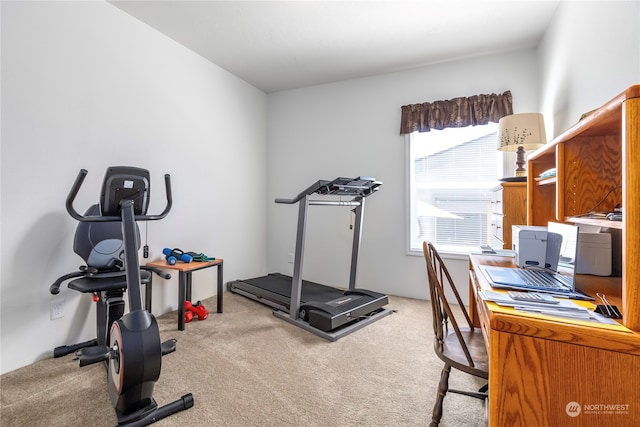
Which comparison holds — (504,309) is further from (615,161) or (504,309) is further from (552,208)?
(552,208)

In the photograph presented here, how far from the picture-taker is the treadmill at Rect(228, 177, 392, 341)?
104 inches

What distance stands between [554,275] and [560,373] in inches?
28.7

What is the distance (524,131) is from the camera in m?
2.49

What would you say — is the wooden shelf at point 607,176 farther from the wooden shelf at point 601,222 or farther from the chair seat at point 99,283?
the chair seat at point 99,283

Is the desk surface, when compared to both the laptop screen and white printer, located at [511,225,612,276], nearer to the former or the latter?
the laptop screen

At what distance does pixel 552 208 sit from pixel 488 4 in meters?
1.71

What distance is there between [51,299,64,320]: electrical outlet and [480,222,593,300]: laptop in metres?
2.81

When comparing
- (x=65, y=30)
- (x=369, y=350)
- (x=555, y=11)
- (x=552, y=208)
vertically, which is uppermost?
(x=555, y=11)

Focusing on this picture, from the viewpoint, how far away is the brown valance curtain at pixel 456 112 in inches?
124

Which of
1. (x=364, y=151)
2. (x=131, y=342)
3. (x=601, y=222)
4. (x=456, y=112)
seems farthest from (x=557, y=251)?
(x=364, y=151)

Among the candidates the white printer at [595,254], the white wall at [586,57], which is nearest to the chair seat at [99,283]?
the white printer at [595,254]

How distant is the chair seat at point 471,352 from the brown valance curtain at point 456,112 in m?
2.40

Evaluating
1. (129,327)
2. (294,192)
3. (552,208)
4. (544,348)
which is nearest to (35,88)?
(129,327)

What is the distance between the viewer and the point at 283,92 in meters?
4.39
